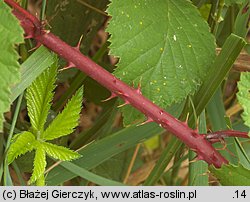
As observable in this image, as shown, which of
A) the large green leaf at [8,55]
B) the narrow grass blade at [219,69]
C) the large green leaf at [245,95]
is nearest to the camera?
the large green leaf at [8,55]

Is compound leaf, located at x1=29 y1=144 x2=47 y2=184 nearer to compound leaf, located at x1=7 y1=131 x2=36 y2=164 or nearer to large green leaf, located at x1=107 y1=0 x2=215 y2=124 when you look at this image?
compound leaf, located at x1=7 y1=131 x2=36 y2=164

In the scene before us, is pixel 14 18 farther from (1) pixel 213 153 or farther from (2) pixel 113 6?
(1) pixel 213 153

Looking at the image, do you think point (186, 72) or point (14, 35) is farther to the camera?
point (186, 72)

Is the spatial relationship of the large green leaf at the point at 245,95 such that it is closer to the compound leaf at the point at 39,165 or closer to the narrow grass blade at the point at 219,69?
the narrow grass blade at the point at 219,69

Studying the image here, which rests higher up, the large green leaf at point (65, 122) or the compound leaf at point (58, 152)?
the large green leaf at point (65, 122)

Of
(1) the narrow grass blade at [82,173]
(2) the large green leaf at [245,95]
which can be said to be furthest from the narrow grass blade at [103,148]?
(2) the large green leaf at [245,95]
